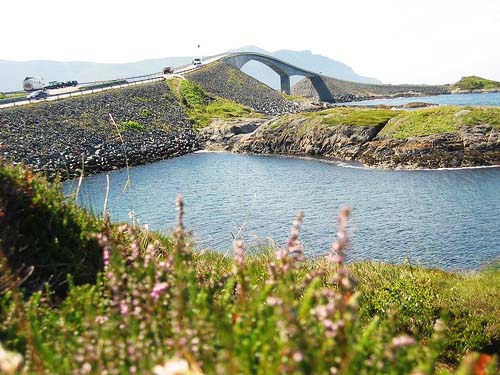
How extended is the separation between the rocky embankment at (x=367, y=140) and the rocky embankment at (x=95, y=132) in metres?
7.50

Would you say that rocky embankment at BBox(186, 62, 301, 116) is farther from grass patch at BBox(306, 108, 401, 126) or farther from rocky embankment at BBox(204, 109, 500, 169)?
grass patch at BBox(306, 108, 401, 126)

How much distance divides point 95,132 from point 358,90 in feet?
469

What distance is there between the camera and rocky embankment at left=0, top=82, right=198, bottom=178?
165ft

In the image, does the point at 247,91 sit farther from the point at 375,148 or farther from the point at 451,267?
the point at 451,267

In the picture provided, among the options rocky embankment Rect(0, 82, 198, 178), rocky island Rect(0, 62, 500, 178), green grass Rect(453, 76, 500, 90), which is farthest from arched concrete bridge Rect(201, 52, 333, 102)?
rocky embankment Rect(0, 82, 198, 178)

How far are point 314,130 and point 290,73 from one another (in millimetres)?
123214

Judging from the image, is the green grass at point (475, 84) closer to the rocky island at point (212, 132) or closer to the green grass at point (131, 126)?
the rocky island at point (212, 132)

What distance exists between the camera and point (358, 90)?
187m

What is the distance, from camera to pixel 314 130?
62.7 metres

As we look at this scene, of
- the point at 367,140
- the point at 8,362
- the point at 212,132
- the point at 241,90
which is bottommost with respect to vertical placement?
the point at 367,140

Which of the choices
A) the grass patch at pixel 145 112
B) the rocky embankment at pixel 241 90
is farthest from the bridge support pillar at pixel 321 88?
the grass patch at pixel 145 112

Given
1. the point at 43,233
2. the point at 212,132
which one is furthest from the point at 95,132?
the point at 43,233

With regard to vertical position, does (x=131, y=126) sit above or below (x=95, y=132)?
above

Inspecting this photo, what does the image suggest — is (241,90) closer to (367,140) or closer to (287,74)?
(367,140)
